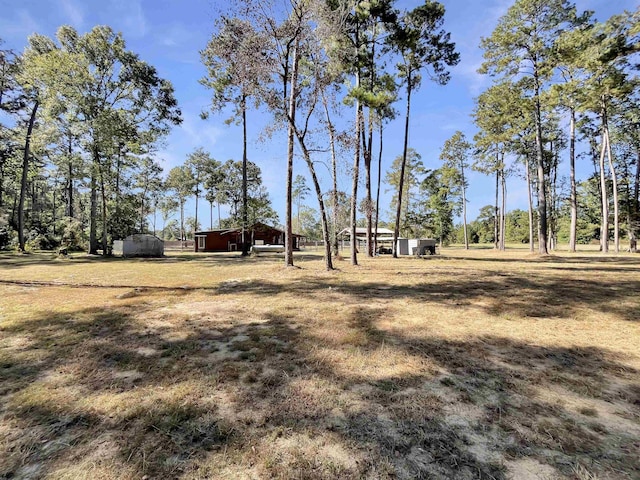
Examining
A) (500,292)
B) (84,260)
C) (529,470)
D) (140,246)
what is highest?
(140,246)

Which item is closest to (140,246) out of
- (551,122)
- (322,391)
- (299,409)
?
(322,391)

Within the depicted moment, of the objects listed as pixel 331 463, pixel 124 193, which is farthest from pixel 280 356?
pixel 124 193

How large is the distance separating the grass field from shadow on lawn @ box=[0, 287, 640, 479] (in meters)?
0.01

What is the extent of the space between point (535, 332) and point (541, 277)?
223 inches

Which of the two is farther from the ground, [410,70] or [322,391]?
[410,70]

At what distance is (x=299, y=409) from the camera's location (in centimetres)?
240

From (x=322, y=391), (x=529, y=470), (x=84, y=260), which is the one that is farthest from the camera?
(x=84, y=260)

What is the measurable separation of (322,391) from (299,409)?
1.08ft

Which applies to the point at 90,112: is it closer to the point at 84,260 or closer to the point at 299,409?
the point at 84,260

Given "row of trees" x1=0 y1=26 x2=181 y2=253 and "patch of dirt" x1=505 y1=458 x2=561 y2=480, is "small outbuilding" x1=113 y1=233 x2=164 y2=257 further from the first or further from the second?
"patch of dirt" x1=505 y1=458 x2=561 y2=480

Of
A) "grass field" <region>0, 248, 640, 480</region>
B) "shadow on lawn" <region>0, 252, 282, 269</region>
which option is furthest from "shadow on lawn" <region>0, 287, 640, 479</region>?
"shadow on lawn" <region>0, 252, 282, 269</region>

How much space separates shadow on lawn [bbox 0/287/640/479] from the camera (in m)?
1.86

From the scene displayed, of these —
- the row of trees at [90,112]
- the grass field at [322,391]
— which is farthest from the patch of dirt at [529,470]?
the row of trees at [90,112]

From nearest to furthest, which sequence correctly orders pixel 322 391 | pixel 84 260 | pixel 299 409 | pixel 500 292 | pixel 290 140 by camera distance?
pixel 299 409 → pixel 322 391 → pixel 500 292 → pixel 290 140 → pixel 84 260
